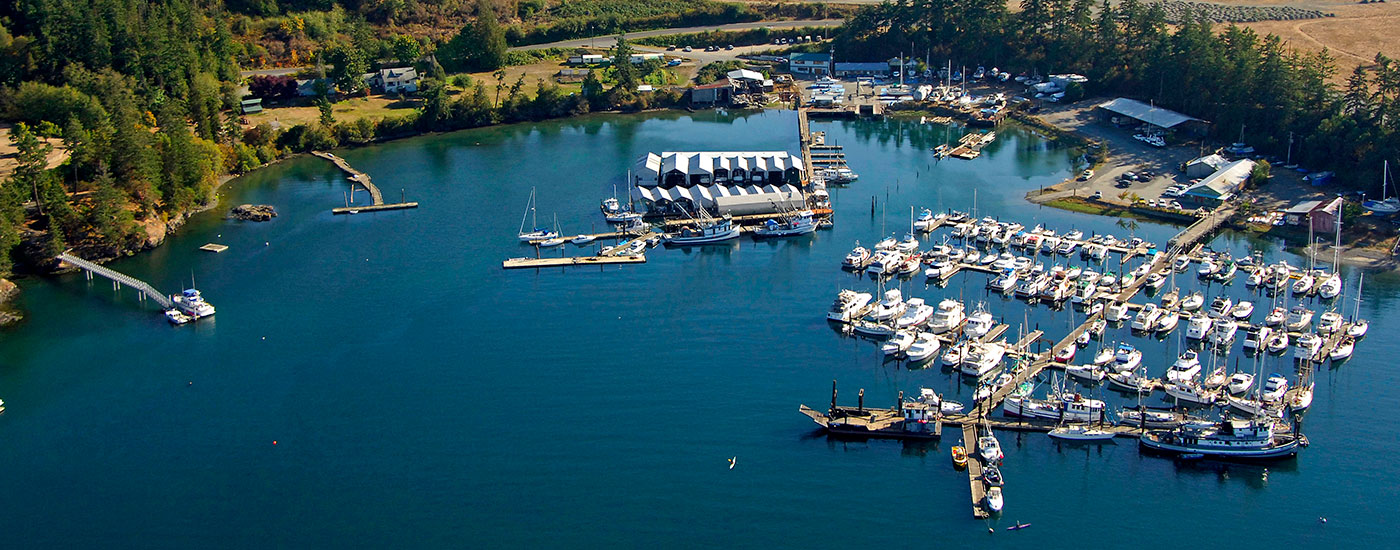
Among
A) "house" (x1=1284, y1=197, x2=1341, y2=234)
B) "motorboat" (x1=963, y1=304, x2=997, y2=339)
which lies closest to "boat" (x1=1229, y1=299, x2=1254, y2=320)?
"motorboat" (x1=963, y1=304, x2=997, y2=339)

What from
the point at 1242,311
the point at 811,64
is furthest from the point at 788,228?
the point at 811,64

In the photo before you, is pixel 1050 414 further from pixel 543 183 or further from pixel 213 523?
pixel 543 183

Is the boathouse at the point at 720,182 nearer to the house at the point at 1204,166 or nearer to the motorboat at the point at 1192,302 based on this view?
the motorboat at the point at 1192,302

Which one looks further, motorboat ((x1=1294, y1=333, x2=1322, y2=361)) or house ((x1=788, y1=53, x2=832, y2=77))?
house ((x1=788, y1=53, x2=832, y2=77))

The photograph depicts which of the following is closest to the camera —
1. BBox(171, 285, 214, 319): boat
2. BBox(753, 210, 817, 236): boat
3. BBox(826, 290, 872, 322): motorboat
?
BBox(826, 290, 872, 322): motorboat

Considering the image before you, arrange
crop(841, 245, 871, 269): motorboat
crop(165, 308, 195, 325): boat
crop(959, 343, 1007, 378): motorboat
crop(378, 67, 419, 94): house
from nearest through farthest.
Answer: crop(959, 343, 1007, 378): motorboat
crop(165, 308, 195, 325): boat
crop(841, 245, 871, 269): motorboat
crop(378, 67, 419, 94): house

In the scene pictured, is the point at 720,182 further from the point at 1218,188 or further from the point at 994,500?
the point at 994,500

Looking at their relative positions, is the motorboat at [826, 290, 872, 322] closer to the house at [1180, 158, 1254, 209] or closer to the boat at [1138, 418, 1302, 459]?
the boat at [1138, 418, 1302, 459]
